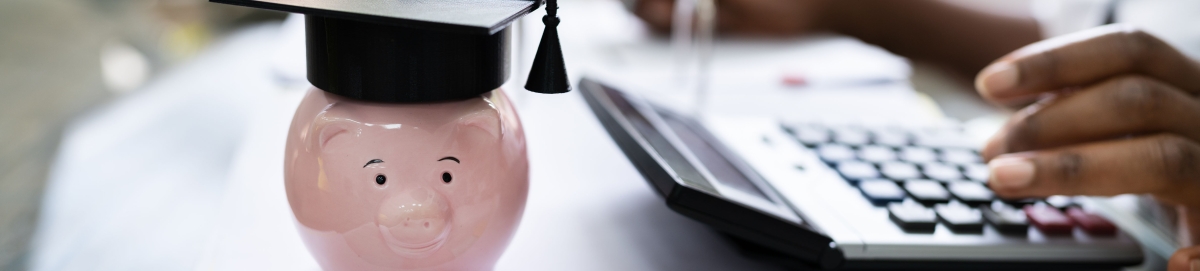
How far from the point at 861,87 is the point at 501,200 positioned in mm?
572

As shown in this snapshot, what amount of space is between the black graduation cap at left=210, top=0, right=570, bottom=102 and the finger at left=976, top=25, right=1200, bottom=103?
28cm

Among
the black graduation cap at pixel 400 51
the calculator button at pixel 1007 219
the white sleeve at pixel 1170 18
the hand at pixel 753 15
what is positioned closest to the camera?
the black graduation cap at pixel 400 51

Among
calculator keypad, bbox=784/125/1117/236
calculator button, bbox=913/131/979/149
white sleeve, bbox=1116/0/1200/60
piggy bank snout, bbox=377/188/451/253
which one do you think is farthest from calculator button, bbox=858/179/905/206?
white sleeve, bbox=1116/0/1200/60

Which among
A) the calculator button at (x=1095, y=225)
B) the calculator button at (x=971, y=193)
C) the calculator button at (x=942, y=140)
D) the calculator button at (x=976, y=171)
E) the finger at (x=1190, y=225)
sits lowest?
the finger at (x=1190, y=225)

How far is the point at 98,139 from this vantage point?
1.67 ft

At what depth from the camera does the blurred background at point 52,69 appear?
40 cm

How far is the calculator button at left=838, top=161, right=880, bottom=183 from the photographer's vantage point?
402mm

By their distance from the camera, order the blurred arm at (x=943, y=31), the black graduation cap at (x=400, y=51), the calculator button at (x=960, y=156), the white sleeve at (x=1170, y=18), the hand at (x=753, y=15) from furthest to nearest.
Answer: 1. the hand at (x=753, y=15)
2. the blurred arm at (x=943, y=31)
3. the white sleeve at (x=1170, y=18)
4. the calculator button at (x=960, y=156)
5. the black graduation cap at (x=400, y=51)

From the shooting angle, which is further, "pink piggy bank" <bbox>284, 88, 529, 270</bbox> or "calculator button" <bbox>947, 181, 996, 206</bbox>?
"calculator button" <bbox>947, 181, 996, 206</bbox>

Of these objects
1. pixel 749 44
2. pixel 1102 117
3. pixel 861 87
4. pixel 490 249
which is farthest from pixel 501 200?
pixel 749 44

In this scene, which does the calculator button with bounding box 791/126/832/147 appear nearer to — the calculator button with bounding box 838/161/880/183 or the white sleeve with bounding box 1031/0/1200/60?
the calculator button with bounding box 838/161/880/183

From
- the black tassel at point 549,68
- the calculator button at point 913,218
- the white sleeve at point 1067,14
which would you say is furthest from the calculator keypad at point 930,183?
the white sleeve at point 1067,14

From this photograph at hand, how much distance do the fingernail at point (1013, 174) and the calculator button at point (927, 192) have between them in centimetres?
3

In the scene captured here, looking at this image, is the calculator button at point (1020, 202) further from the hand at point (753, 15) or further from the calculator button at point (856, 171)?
the hand at point (753, 15)
